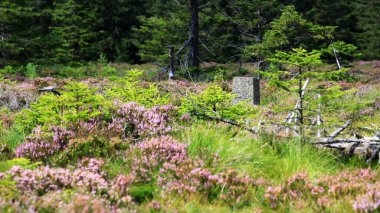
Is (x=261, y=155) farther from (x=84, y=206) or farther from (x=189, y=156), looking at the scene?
(x=84, y=206)

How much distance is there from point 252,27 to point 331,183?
18.5 metres

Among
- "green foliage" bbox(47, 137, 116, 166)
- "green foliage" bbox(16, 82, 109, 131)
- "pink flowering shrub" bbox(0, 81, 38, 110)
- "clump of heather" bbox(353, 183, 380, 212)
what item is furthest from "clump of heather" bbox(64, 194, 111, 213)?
"pink flowering shrub" bbox(0, 81, 38, 110)

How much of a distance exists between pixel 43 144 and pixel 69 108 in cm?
120

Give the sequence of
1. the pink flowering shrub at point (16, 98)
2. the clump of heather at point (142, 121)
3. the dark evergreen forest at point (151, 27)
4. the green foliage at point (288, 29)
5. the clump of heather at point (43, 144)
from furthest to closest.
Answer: the dark evergreen forest at point (151, 27), the green foliage at point (288, 29), the pink flowering shrub at point (16, 98), the clump of heather at point (142, 121), the clump of heather at point (43, 144)

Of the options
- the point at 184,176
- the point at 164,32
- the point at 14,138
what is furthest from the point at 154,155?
the point at 164,32

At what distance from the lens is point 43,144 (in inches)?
181

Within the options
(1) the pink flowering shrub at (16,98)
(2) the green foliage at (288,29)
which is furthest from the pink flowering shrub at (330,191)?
(2) the green foliage at (288,29)

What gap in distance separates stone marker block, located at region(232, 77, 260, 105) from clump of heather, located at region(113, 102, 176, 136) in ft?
17.0

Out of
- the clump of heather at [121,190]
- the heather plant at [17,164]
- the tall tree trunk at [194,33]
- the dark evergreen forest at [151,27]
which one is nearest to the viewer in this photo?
the clump of heather at [121,190]

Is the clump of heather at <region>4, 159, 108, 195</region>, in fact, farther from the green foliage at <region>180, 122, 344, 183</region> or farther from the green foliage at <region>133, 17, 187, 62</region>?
the green foliage at <region>133, 17, 187, 62</region>

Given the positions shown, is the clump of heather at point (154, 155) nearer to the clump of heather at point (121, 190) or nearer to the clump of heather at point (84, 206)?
the clump of heather at point (121, 190)

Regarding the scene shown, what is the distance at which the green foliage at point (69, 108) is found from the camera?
203 inches

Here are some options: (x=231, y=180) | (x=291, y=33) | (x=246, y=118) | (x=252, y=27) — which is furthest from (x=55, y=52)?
(x=231, y=180)

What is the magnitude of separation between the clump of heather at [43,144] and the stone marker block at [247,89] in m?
6.30
